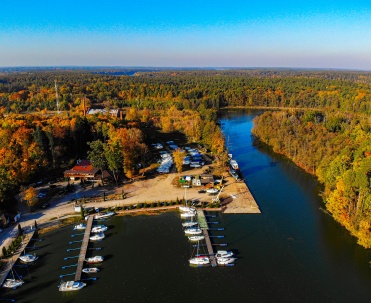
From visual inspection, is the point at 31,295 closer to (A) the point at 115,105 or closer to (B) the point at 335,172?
(B) the point at 335,172

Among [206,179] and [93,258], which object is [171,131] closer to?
[206,179]

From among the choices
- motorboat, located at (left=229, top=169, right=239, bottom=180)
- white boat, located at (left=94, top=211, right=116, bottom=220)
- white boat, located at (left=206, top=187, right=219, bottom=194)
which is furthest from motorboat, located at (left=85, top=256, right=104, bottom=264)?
motorboat, located at (left=229, top=169, right=239, bottom=180)

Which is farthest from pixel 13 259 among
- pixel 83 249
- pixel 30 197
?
pixel 30 197

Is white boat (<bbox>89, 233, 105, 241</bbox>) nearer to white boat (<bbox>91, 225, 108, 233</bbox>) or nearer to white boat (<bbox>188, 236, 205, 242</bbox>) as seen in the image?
white boat (<bbox>91, 225, 108, 233</bbox>)

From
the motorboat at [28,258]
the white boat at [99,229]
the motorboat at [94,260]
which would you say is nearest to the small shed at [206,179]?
the white boat at [99,229]

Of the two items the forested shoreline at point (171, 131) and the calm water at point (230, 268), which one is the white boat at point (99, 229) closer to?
the calm water at point (230, 268)

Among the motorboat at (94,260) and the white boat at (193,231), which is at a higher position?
the white boat at (193,231)

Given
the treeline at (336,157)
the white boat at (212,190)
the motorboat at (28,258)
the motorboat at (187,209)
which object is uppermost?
the treeline at (336,157)
